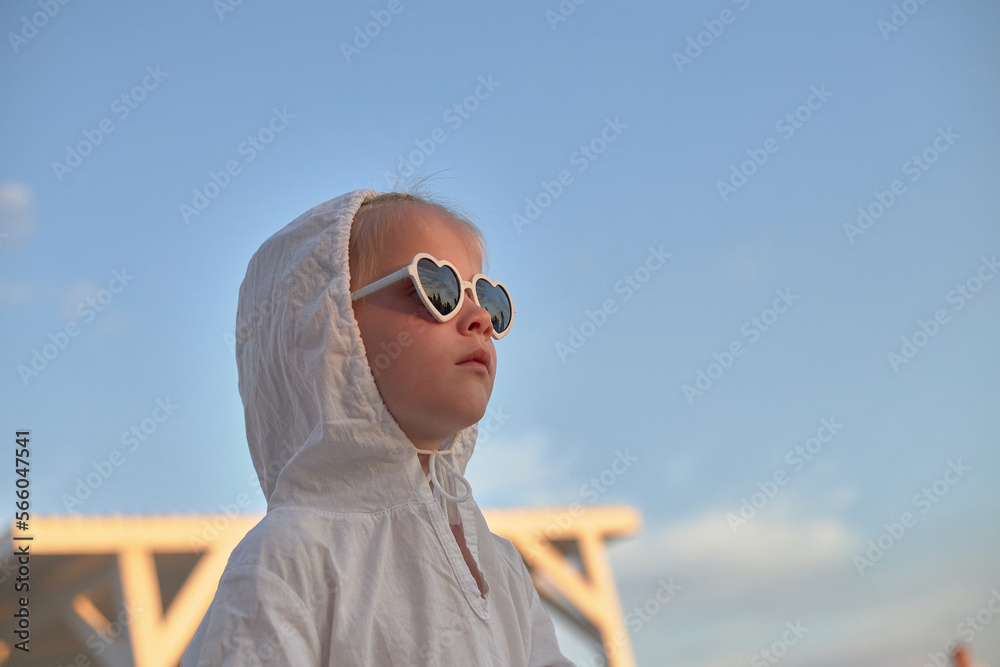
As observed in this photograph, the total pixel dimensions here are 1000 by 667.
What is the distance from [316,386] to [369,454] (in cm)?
20

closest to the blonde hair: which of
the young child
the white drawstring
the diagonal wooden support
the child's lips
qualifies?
the young child

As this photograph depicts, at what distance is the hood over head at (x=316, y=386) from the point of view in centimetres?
172

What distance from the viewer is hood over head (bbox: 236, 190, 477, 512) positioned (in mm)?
1721

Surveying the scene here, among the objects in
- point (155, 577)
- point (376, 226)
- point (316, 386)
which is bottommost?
point (316, 386)

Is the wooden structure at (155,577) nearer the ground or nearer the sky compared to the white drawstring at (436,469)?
nearer the sky

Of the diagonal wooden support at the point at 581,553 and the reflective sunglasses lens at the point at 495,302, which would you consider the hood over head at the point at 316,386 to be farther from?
the diagonal wooden support at the point at 581,553

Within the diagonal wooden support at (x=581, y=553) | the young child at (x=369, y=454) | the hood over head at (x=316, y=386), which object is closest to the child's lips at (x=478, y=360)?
the young child at (x=369, y=454)

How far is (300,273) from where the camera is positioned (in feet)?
6.19

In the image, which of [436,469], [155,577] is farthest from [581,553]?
[436,469]

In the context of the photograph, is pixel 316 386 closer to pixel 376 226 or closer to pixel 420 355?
pixel 420 355

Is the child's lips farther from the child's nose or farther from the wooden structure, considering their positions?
the wooden structure

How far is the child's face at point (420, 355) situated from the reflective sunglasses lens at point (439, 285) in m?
0.04

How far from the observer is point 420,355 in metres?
1.77

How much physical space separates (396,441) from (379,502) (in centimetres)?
14
